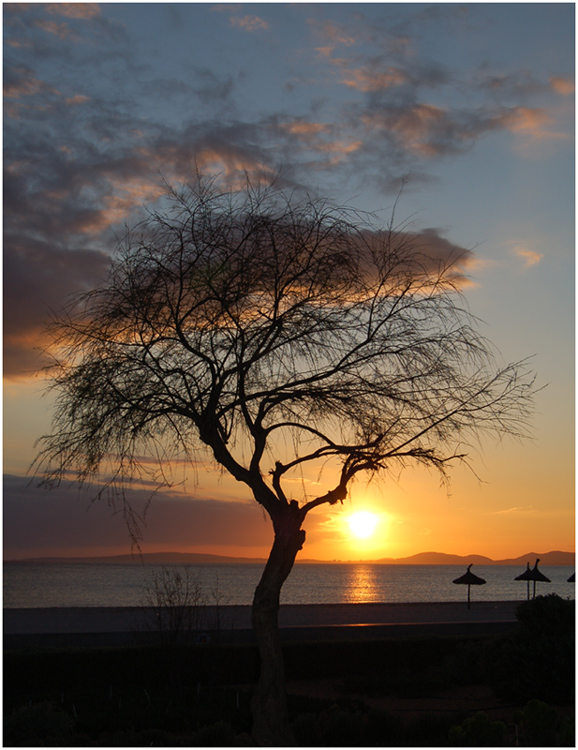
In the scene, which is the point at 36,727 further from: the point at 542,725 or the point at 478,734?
the point at 542,725

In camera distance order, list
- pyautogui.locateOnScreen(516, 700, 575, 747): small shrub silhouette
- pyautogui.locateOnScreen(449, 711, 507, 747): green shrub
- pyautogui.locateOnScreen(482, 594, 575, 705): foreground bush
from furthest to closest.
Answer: pyautogui.locateOnScreen(482, 594, 575, 705): foreground bush
pyautogui.locateOnScreen(516, 700, 575, 747): small shrub silhouette
pyautogui.locateOnScreen(449, 711, 507, 747): green shrub

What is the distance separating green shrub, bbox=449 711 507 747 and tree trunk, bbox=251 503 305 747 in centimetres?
198

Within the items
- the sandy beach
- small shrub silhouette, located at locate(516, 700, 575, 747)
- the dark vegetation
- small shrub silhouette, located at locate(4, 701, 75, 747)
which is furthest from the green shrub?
the sandy beach

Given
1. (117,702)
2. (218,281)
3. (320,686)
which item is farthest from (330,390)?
(320,686)

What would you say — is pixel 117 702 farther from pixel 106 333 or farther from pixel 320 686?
pixel 106 333

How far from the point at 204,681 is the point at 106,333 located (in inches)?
361

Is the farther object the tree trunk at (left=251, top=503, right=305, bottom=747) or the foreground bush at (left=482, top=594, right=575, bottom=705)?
the foreground bush at (left=482, top=594, right=575, bottom=705)

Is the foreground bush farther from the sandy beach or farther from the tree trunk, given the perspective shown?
the tree trunk

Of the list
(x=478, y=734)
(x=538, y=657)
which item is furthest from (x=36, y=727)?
(x=538, y=657)

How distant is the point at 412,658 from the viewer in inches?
682

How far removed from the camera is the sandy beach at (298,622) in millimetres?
20062

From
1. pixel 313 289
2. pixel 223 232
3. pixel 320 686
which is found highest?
pixel 223 232

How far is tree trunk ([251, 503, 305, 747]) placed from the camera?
27.2ft

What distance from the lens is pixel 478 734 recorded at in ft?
24.9
